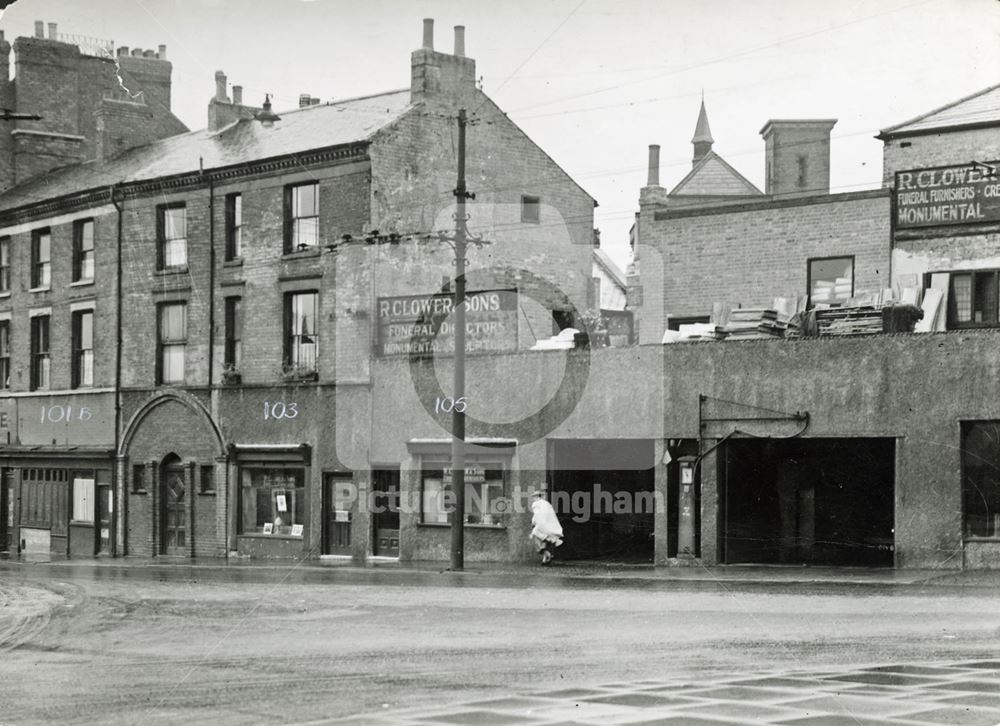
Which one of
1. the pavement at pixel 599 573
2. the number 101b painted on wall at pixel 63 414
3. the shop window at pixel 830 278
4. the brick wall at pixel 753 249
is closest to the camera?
the pavement at pixel 599 573

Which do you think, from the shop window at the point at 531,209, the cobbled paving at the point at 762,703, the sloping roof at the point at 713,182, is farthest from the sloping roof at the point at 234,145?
the cobbled paving at the point at 762,703

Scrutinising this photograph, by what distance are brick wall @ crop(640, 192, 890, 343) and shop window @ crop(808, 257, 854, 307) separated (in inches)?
5.7

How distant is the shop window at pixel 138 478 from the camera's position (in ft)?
116

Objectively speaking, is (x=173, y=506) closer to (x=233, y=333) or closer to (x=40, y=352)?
(x=233, y=333)

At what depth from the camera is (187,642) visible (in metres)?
15.1

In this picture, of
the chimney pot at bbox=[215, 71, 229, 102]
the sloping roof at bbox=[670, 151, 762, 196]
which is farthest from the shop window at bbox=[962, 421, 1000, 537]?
the sloping roof at bbox=[670, 151, 762, 196]

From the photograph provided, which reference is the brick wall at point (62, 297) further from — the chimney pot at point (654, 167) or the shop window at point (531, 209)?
the chimney pot at point (654, 167)

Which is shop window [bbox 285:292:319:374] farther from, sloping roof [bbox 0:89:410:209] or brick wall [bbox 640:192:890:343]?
brick wall [bbox 640:192:890:343]

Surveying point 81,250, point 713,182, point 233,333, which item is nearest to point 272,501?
point 233,333

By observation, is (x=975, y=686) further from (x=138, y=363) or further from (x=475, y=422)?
(x=138, y=363)

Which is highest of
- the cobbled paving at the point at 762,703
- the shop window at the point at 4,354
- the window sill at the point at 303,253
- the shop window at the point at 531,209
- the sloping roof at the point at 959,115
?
the sloping roof at the point at 959,115

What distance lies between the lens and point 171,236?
34.9 m

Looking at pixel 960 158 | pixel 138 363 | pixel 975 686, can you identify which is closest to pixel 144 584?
pixel 138 363

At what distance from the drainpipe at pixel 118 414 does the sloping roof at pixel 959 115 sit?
2056 centimetres
